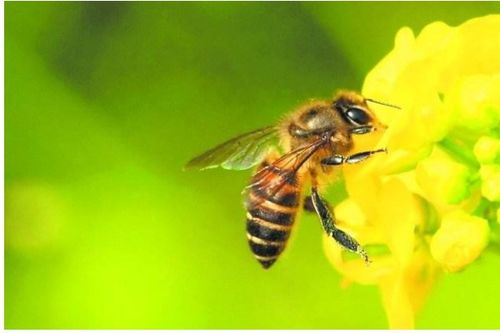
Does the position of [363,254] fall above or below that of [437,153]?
below

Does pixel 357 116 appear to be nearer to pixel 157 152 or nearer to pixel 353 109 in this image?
pixel 353 109

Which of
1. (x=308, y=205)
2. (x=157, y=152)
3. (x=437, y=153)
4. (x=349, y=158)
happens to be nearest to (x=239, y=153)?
(x=308, y=205)

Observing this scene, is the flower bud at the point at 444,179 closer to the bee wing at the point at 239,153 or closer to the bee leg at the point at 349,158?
the bee leg at the point at 349,158

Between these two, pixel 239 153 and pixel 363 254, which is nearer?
pixel 363 254

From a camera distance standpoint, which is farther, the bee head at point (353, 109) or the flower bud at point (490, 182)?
the bee head at point (353, 109)

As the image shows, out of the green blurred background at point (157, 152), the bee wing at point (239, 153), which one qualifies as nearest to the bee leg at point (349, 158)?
the bee wing at point (239, 153)

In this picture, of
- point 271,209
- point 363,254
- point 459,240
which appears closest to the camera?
point 459,240

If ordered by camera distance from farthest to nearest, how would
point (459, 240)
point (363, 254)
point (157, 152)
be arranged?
point (157, 152) → point (363, 254) → point (459, 240)
